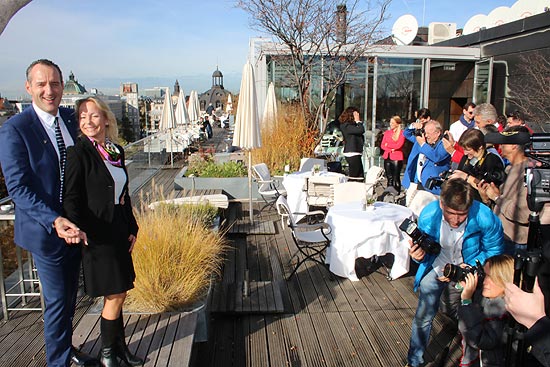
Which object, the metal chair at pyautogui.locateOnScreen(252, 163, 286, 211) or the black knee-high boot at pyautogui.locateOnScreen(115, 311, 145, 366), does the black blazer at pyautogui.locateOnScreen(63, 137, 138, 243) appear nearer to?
the black knee-high boot at pyautogui.locateOnScreen(115, 311, 145, 366)

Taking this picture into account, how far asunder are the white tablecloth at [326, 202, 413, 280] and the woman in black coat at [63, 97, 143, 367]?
2.40 m

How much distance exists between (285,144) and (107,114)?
6.56 m

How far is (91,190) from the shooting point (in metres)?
2.17

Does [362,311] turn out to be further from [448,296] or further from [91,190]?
[91,190]

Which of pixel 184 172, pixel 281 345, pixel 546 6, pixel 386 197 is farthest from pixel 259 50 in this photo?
pixel 281 345

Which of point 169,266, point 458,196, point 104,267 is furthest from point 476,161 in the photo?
point 104,267

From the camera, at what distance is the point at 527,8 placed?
12078mm

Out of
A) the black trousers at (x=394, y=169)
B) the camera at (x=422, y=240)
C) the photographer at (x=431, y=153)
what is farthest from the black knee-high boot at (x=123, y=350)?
the black trousers at (x=394, y=169)

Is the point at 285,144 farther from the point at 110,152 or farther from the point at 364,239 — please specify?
the point at 110,152

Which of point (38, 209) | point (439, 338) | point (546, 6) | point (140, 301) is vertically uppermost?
point (546, 6)

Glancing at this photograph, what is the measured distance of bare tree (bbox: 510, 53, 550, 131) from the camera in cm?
891

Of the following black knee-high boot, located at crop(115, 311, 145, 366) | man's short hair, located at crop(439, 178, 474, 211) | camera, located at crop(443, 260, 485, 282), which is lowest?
black knee-high boot, located at crop(115, 311, 145, 366)

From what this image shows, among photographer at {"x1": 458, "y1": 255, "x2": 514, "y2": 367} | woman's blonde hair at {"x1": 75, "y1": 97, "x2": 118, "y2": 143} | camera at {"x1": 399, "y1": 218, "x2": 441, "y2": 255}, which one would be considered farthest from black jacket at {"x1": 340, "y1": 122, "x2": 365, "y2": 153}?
woman's blonde hair at {"x1": 75, "y1": 97, "x2": 118, "y2": 143}

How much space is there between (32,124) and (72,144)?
0.73 ft
